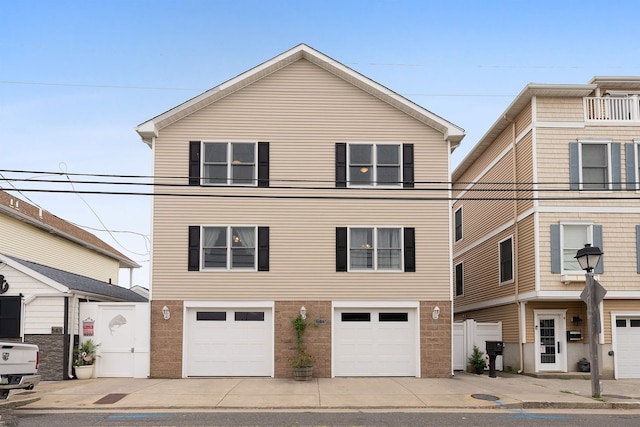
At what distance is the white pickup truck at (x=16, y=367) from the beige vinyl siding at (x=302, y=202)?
6238 mm

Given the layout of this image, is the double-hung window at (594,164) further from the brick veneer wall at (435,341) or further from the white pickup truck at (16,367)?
the white pickup truck at (16,367)

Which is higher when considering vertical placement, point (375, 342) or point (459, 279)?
point (459, 279)

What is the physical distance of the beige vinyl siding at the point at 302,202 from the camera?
67.7ft

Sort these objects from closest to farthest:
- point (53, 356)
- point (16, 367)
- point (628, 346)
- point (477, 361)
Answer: point (16, 367), point (53, 356), point (628, 346), point (477, 361)

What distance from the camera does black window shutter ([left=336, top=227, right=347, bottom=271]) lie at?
68.2ft

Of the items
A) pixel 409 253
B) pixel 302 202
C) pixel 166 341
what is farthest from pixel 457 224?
pixel 166 341

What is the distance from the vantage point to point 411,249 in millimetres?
20859

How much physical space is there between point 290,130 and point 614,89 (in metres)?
11.4

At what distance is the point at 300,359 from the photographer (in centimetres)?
1956

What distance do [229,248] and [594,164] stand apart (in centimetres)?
1229

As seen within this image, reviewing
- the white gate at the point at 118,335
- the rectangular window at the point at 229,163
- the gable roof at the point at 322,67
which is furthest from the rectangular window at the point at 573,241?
the white gate at the point at 118,335

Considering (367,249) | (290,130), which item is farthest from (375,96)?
(367,249)

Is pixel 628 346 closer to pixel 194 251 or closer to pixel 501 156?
pixel 501 156

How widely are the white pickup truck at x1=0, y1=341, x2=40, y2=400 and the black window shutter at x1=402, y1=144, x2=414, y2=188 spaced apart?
12053mm
